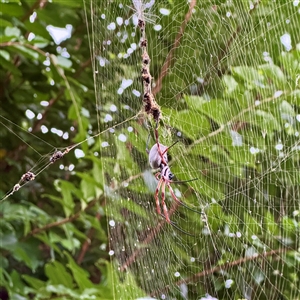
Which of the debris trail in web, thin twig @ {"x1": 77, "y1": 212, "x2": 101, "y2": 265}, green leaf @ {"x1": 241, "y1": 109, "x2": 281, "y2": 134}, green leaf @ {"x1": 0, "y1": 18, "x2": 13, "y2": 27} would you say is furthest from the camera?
thin twig @ {"x1": 77, "y1": 212, "x2": 101, "y2": 265}

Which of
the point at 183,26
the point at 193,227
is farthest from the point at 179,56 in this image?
the point at 193,227

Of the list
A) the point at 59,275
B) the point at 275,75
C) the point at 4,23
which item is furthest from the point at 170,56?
the point at 59,275

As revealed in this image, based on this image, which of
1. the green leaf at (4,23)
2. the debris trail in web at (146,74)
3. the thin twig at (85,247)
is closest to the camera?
the debris trail in web at (146,74)

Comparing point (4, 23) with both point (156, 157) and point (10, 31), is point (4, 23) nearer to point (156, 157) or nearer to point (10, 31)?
point (10, 31)

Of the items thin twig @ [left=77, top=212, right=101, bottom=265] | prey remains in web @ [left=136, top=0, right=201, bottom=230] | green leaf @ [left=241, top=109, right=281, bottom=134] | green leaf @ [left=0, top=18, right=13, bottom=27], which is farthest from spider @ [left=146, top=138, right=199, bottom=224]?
thin twig @ [left=77, top=212, right=101, bottom=265]

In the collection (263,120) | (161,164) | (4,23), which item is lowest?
(161,164)

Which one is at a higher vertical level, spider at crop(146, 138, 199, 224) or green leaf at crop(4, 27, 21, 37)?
green leaf at crop(4, 27, 21, 37)

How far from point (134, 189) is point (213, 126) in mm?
86

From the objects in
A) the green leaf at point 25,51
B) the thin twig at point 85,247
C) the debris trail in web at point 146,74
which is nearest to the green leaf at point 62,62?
the green leaf at point 25,51

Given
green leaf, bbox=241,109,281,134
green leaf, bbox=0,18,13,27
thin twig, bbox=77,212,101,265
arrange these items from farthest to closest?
thin twig, bbox=77,212,101,265
green leaf, bbox=0,18,13,27
green leaf, bbox=241,109,281,134

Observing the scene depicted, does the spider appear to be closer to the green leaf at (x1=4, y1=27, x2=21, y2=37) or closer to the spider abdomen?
the spider abdomen

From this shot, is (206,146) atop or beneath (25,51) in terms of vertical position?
beneath

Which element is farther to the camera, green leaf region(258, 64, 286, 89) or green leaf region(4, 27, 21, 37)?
green leaf region(4, 27, 21, 37)

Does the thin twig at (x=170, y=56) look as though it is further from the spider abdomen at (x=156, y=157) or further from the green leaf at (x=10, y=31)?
the green leaf at (x=10, y=31)
